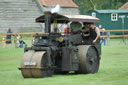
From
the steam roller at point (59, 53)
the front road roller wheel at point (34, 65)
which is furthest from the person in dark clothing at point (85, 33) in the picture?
the front road roller wheel at point (34, 65)

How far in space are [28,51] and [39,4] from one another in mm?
42265

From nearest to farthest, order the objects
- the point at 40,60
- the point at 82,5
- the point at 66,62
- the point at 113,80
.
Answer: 1. the point at 113,80
2. the point at 40,60
3. the point at 66,62
4. the point at 82,5

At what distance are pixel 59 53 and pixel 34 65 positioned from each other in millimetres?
1257

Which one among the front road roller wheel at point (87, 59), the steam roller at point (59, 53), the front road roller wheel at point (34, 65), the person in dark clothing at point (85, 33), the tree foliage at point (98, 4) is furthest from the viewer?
the tree foliage at point (98, 4)

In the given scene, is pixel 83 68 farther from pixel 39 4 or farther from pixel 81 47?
pixel 39 4

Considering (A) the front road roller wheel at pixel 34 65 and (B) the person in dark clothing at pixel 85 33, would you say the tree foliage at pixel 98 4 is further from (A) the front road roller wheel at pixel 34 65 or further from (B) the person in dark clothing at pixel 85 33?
(A) the front road roller wheel at pixel 34 65

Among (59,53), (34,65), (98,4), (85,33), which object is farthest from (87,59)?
(98,4)

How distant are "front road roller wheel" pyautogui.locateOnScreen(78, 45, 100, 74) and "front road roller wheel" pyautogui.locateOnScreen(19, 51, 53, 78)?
1.39m

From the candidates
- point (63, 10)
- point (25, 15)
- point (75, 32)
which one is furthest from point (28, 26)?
point (75, 32)

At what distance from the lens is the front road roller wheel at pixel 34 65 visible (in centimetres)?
1538

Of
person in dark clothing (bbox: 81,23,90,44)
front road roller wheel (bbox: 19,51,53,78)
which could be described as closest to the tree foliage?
person in dark clothing (bbox: 81,23,90,44)

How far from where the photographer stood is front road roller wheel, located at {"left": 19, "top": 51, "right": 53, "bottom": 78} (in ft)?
50.5

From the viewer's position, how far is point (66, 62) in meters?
16.3

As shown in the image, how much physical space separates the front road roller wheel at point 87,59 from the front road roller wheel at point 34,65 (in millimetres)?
1386
